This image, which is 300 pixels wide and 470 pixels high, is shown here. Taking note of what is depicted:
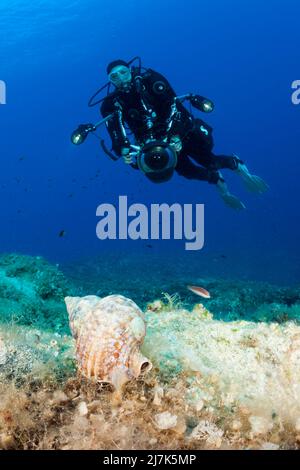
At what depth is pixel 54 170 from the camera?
118625 millimetres

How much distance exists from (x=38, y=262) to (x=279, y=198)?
293 ft

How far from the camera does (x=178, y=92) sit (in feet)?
262

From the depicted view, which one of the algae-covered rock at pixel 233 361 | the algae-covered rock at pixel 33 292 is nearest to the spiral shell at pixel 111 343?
the algae-covered rock at pixel 233 361

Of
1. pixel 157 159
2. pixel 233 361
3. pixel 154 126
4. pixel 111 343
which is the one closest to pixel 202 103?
pixel 154 126

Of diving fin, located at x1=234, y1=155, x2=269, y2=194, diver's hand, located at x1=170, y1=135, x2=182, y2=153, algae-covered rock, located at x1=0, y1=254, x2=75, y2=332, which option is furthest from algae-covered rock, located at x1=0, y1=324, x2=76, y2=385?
diving fin, located at x1=234, y1=155, x2=269, y2=194

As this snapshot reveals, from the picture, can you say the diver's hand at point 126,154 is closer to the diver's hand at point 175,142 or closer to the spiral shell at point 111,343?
the diver's hand at point 175,142

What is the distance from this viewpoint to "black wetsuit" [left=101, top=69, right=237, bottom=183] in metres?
7.39

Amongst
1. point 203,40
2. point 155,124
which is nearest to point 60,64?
point 203,40

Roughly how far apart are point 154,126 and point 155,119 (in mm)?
190

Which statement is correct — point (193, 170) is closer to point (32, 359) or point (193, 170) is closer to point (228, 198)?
point (228, 198)

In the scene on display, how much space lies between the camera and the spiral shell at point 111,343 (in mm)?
→ 2182

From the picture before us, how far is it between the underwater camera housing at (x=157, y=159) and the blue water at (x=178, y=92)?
43.6 feet

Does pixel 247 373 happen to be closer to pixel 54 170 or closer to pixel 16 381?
pixel 16 381

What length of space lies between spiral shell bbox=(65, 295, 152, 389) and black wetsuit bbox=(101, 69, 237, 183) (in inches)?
212
